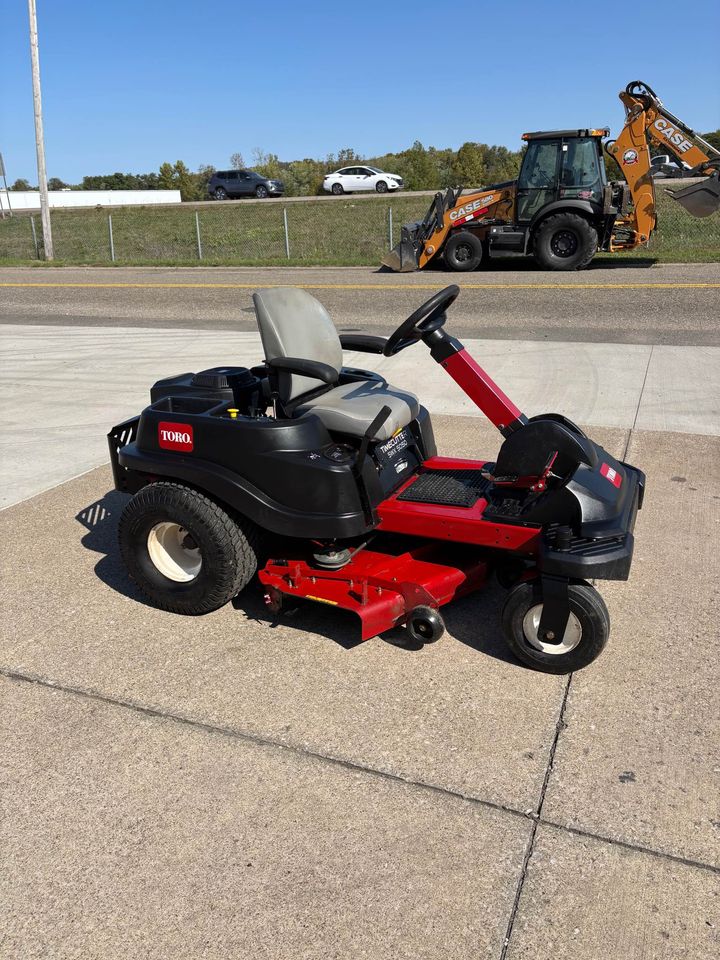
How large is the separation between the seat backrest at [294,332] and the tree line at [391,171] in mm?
25083

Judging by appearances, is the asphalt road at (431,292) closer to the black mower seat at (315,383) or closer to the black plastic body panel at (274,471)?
the black mower seat at (315,383)

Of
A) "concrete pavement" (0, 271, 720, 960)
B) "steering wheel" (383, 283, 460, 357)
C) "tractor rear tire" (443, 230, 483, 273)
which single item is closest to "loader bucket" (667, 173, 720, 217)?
"tractor rear tire" (443, 230, 483, 273)

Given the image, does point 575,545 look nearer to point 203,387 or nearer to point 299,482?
point 299,482

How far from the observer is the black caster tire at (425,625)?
10.6 feet

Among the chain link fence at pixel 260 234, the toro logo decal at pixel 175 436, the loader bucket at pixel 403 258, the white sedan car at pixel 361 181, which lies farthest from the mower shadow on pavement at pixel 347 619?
the white sedan car at pixel 361 181

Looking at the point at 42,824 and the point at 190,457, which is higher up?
the point at 190,457

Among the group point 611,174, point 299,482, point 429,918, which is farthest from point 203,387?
point 611,174

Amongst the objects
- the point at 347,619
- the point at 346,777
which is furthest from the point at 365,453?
the point at 346,777

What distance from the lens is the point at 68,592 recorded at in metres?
3.93

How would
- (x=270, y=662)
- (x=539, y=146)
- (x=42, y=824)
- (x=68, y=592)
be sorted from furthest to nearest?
(x=539, y=146) < (x=68, y=592) < (x=270, y=662) < (x=42, y=824)

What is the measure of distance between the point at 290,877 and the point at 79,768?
0.86m

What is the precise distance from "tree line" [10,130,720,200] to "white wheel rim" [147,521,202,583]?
84.7 feet

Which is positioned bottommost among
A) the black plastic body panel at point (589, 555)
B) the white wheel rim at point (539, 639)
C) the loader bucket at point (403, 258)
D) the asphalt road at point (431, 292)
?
the white wheel rim at point (539, 639)

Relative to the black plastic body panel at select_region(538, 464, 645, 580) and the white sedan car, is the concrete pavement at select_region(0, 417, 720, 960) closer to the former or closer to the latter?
the black plastic body panel at select_region(538, 464, 645, 580)
